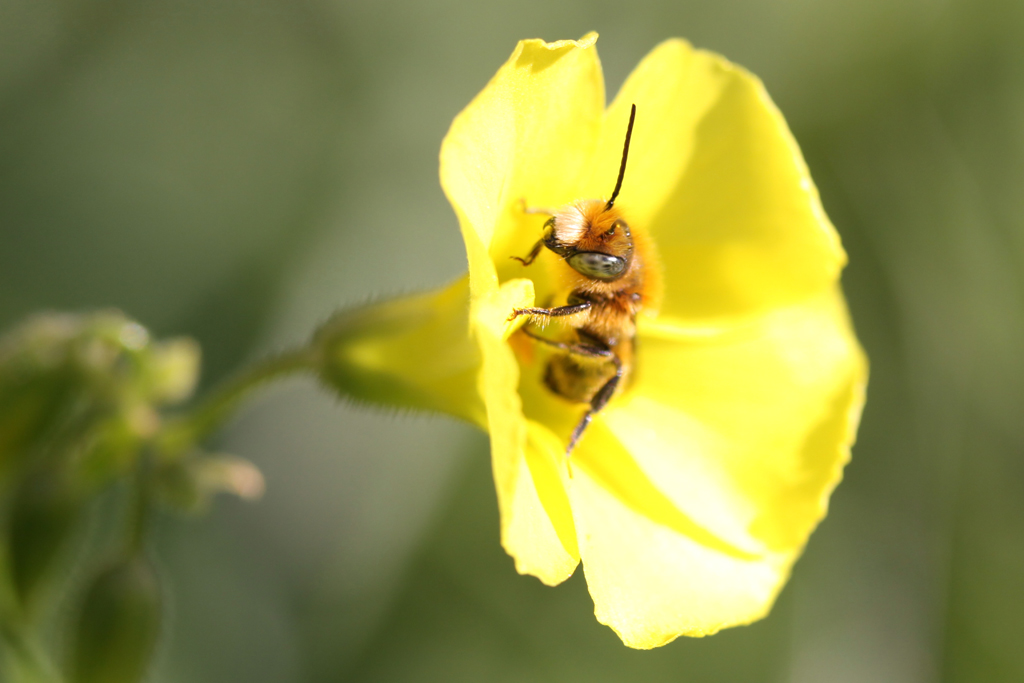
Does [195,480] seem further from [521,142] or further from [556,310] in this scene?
[521,142]

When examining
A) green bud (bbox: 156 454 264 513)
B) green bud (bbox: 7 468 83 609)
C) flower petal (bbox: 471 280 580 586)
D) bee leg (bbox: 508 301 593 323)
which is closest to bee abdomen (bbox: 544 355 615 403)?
bee leg (bbox: 508 301 593 323)

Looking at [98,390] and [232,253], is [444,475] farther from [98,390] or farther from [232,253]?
[98,390]

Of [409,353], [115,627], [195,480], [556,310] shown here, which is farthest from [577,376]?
[115,627]

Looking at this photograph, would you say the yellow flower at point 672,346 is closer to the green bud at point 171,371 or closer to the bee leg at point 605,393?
the bee leg at point 605,393

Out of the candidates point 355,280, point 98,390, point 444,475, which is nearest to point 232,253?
point 355,280

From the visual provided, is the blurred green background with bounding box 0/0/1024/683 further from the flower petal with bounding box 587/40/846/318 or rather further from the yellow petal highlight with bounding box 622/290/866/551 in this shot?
the flower petal with bounding box 587/40/846/318
